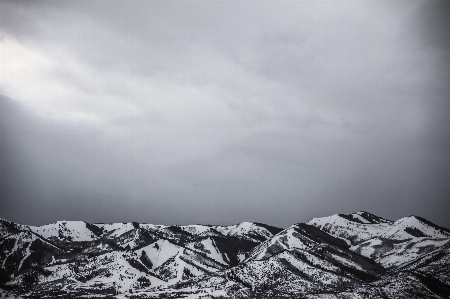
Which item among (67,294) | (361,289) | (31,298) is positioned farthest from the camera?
(67,294)

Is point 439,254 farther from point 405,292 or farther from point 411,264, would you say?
point 405,292

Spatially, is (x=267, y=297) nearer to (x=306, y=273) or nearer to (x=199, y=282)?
(x=306, y=273)

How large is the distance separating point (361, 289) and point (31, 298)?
149 metres

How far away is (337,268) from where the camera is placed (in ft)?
643

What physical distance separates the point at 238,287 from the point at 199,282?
2924 cm

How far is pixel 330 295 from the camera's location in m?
158

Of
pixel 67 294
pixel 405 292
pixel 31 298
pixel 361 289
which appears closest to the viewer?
pixel 405 292

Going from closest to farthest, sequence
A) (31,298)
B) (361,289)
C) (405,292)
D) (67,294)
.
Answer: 1. (405,292)
2. (361,289)
3. (31,298)
4. (67,294)

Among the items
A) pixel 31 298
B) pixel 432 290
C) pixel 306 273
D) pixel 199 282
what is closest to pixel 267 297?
pixel 306 273

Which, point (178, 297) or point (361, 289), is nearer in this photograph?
point (361, 289)

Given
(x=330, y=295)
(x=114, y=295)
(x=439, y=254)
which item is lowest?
(x=114, y=295)

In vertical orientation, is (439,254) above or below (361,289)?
above

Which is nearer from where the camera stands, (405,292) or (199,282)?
(405,292)

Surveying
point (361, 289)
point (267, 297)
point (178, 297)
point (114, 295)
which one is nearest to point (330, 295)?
point (361, 289)
